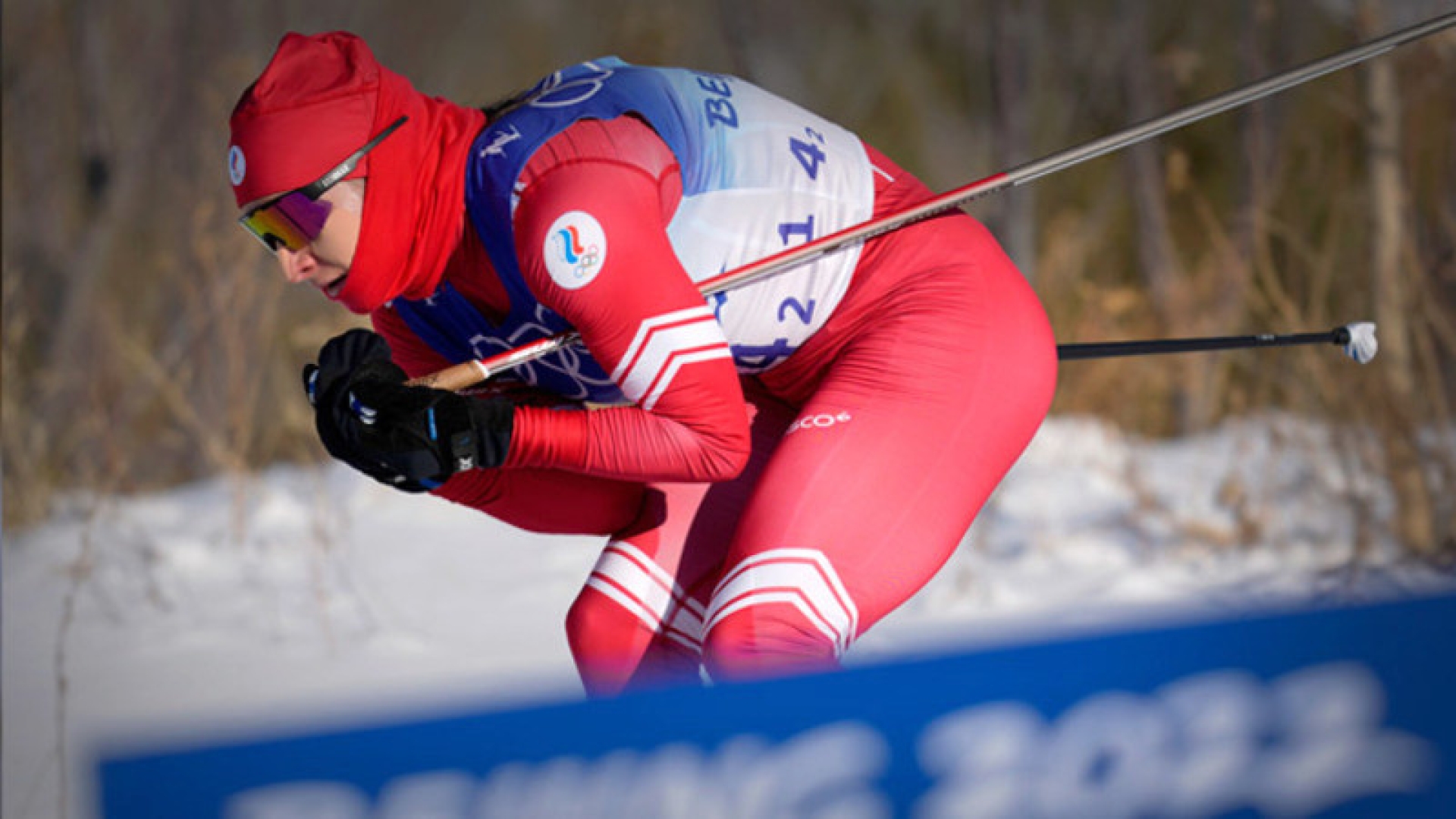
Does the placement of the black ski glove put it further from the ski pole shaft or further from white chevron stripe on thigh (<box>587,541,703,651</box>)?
the ski pole shaft

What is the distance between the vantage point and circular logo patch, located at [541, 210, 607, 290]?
4.68ft

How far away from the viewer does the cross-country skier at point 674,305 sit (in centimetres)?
148

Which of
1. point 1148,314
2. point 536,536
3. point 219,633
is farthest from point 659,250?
point 1148,314

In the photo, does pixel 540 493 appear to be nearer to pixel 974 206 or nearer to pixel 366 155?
pixel 366 155

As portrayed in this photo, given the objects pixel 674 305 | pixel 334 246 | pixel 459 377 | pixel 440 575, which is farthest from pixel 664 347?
pixel 440 575

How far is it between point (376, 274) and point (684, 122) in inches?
15.1

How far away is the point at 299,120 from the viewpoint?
5.00 ft

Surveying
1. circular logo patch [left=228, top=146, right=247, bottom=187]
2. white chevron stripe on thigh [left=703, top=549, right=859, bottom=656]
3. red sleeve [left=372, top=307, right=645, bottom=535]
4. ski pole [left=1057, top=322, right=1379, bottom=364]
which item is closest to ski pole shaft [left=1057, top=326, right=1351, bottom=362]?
ski pole [left=1057, top=322, right=1379, bottom=364]

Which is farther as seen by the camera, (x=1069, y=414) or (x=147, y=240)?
(x=147, y=240)

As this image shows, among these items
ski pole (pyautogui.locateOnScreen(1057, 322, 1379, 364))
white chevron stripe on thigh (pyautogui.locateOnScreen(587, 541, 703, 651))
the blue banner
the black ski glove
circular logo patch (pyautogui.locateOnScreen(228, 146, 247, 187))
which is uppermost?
circular logo patch (pyautogui.locateOnScreen(228, 146, 247, 187))

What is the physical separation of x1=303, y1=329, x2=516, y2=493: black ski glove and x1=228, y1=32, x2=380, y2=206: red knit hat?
193 millimetres

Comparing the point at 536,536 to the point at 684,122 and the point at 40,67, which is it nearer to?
the point at 40,67

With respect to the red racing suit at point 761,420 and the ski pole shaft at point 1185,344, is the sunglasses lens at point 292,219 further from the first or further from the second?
the ski pole shaft at point 1185,344

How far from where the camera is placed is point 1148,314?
5.33 m
